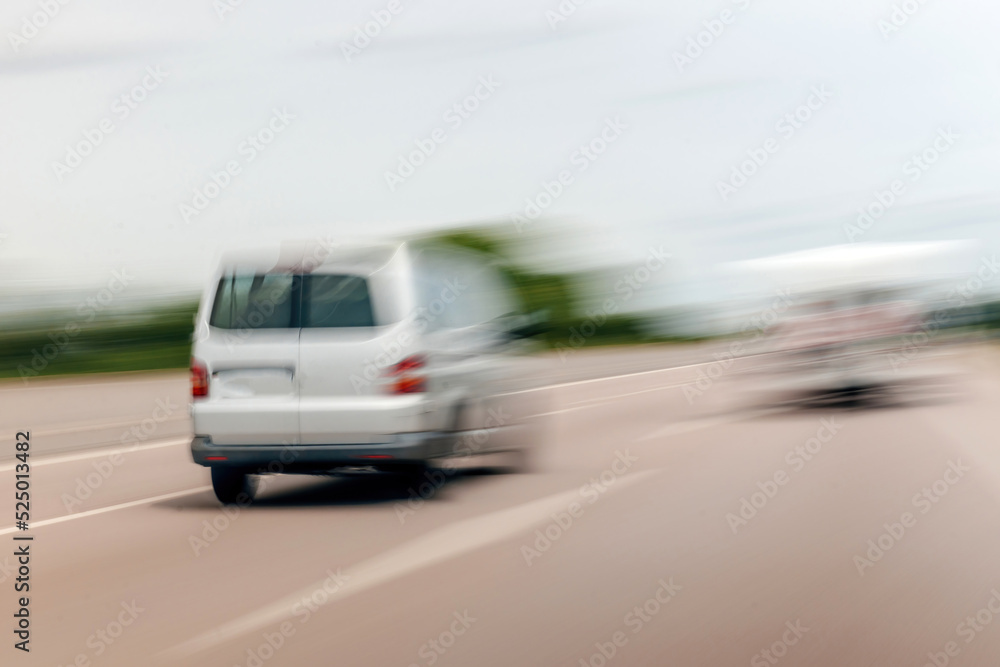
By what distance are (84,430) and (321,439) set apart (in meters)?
8.61

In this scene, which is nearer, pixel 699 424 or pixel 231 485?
pixel 231 485

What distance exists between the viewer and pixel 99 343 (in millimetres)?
28609

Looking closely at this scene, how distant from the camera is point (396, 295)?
885 centimetres

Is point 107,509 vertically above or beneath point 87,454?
above

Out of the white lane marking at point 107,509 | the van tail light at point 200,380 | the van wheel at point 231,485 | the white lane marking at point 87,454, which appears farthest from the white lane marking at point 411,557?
the white lane marking at point 87,454

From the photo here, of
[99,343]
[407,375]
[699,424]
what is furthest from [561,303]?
[407,375]

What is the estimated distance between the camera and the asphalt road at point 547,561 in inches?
206

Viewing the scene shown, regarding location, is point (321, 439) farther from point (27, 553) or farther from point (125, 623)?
point (125, 623)

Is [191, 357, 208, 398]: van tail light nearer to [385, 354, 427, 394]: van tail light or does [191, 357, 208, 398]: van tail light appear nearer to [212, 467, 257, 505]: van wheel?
[212, 467, 257, 505]: van wheel

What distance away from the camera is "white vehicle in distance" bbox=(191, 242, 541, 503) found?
8.83 metres

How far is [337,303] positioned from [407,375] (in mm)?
715

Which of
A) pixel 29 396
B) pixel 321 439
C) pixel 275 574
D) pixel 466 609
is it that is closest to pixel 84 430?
pixel 29 396

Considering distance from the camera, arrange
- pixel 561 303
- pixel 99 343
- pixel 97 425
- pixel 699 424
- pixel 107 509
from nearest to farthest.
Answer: pixel 107 509 → pixel 699 424 → pixel 97 425 → pixel 99 343 → pixel 561 303

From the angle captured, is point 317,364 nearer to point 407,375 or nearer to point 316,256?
point 407,375
